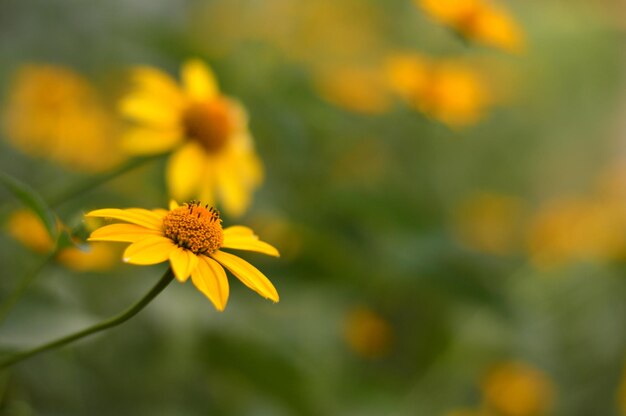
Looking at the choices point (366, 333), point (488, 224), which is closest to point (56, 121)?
point (366, 333)

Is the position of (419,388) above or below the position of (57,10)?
below

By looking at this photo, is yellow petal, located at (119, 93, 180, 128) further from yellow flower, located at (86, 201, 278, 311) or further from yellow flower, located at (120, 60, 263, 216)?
yellow flower, located at (86, 201, 278, 311)

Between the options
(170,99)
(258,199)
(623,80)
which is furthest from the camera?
(623,80)

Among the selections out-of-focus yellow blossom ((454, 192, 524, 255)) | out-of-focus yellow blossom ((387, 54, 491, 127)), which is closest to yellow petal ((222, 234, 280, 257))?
out-of-focus yellow blossom ((387, 54, 491, 127))

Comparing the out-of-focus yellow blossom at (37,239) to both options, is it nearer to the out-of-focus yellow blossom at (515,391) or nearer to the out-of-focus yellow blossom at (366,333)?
the out-of-focus yellow blossom at (366,333)

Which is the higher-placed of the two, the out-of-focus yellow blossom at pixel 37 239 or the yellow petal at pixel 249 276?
the out-of-focus yellow blossom at pixel 37 239

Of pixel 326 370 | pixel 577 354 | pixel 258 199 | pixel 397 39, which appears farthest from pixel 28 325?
pixel 397 39

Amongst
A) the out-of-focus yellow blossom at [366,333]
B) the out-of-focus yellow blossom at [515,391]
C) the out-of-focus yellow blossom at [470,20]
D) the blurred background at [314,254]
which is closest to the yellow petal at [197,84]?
the blurred background at [314,254]

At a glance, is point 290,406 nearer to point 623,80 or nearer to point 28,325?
point 28,325
